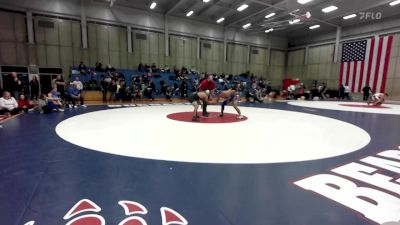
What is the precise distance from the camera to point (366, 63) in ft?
62.7

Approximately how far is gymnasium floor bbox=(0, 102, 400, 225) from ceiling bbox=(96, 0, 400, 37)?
48.0 ft

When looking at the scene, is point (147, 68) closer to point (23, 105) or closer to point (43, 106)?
point (23, 105)

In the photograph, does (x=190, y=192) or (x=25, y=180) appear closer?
(x=190, y=192)

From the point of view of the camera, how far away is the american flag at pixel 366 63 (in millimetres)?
→ 18203

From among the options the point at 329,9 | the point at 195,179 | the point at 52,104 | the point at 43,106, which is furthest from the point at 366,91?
the point at 43,106

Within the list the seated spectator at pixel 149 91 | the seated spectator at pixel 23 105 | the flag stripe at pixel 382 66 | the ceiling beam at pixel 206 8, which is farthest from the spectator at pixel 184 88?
the flag stripe at pixel 382 66

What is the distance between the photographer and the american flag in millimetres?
18203

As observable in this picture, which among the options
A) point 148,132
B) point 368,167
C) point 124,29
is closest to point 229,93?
point 148,132

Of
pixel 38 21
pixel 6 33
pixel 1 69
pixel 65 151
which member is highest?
pixel 38 21

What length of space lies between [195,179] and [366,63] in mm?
22779

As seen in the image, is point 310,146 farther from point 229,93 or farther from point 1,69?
point 1,69

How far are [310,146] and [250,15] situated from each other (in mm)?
17819

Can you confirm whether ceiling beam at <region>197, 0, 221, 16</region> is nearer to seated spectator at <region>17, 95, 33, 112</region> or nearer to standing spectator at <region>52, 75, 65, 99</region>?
standing spectator at <region>52, 75, 65, 99</region>

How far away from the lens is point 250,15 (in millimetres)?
18984
